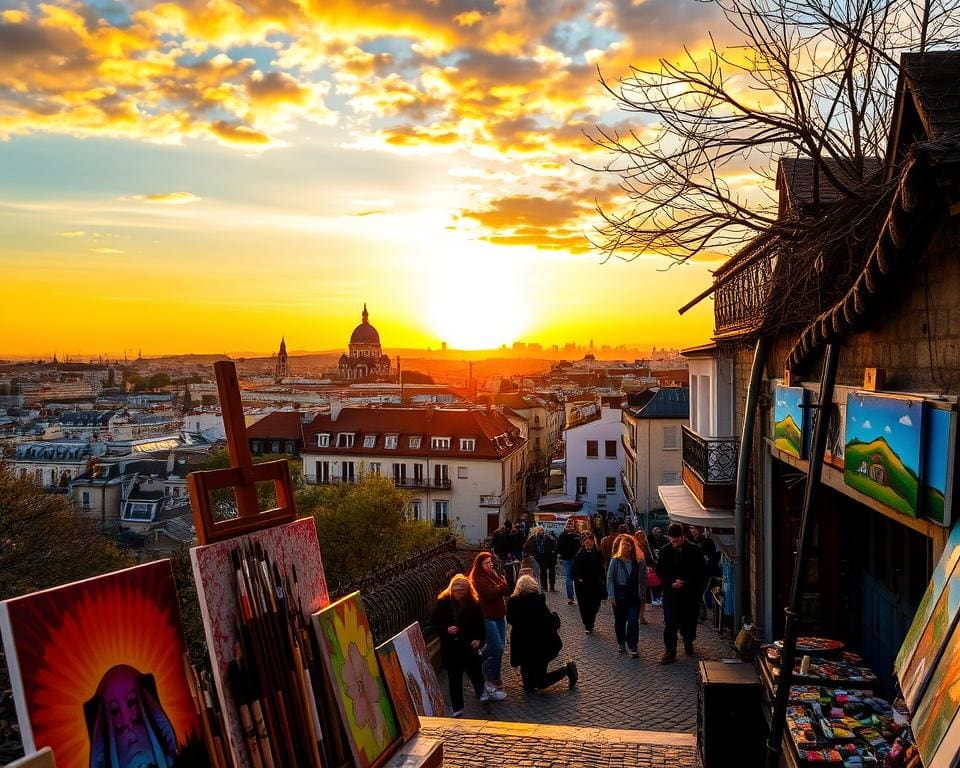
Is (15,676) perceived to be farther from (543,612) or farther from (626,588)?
(626,588)

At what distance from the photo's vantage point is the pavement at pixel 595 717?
22.3 ft

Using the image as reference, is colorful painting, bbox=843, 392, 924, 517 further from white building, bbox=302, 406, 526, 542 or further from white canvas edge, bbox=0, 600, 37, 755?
white building, bbox=302, 406, 526, 542

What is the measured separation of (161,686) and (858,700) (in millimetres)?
5640

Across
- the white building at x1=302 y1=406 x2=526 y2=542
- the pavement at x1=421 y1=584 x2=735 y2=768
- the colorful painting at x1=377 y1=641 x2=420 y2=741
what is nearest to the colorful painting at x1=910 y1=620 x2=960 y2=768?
the colorful painting at x1=377 y1=641 x2=420 y2=741

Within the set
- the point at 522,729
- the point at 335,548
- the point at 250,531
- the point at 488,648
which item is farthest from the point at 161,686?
the point at 335,548

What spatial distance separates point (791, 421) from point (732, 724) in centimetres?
329

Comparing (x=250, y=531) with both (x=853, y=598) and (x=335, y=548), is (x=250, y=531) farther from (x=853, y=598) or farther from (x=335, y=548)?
(x=335, y=548)

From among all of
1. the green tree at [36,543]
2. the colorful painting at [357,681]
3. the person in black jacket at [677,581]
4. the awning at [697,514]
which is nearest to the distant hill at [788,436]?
the person in black jacket at [677,581]

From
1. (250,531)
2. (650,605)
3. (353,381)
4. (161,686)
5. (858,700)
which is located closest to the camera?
(161,686)

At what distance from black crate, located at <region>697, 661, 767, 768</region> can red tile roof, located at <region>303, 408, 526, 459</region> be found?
4952 centimetres

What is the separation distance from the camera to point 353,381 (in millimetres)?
187875

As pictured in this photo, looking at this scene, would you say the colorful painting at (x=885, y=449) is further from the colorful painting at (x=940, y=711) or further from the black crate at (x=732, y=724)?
the black crate at (x=732, y=724)

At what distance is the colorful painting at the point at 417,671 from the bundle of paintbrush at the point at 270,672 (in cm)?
174

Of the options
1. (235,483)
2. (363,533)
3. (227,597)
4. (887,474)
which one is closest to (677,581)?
(887,474)
